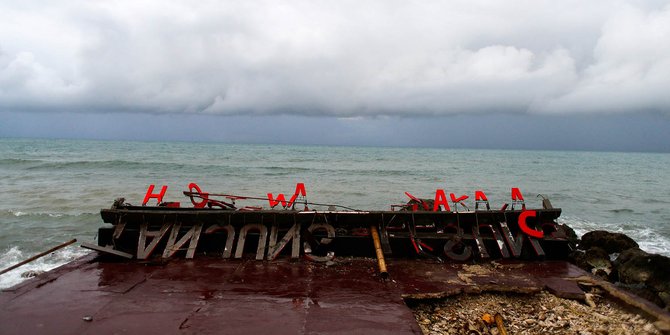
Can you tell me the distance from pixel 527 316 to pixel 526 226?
3.55 meters

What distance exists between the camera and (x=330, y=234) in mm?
9648

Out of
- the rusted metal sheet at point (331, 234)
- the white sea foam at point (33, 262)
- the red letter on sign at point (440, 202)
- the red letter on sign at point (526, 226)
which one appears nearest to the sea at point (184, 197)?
the white sea foam at point (33, 262)

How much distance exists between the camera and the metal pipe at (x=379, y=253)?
7.98 metres

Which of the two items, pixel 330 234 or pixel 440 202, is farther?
pixel 440 202

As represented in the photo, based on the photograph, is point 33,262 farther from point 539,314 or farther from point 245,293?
point 539,314

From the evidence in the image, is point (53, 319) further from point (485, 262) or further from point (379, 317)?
point (485, 262)

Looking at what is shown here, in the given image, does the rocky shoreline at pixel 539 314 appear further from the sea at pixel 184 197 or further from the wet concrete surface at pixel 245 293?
the sea at pixel 184 197

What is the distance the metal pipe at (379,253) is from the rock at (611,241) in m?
Result: 8.25

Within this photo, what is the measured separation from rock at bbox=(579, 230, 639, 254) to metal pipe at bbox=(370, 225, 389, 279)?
→ 325 inches

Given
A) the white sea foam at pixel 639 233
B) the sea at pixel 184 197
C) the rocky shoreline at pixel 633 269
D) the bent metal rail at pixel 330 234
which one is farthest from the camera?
the white sea foam at pixel 639 233

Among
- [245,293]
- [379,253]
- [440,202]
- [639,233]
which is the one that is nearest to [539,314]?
[379,253]

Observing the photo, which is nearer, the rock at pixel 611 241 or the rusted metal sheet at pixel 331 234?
the rusted metal sheet at pixel 331 234

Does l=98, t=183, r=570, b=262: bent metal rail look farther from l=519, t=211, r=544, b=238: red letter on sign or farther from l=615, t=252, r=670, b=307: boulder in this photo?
l=615, t=252, r=670, b=307: boulder

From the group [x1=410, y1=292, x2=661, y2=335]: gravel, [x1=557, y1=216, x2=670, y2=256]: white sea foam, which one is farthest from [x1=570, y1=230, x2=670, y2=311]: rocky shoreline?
[x1=557, y1=216, x2=670, y2=256]: white sea foam
